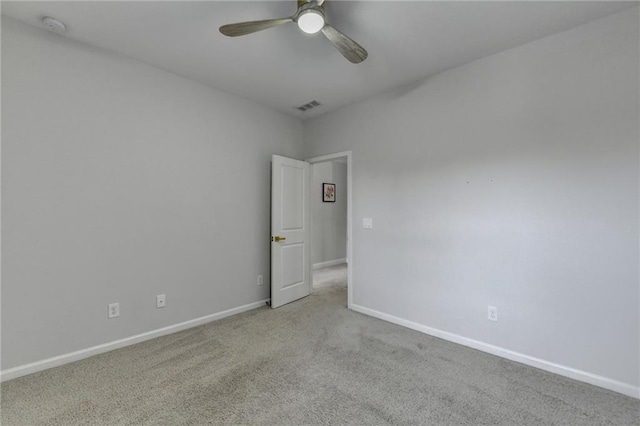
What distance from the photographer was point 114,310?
2.39 metres

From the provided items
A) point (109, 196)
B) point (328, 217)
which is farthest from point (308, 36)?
point (328, 217)

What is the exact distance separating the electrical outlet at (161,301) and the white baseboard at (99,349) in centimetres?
23

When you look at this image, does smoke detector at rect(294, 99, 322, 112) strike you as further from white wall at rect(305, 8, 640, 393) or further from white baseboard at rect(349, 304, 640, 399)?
white baseboard at rect(349, 304, 640, 399)

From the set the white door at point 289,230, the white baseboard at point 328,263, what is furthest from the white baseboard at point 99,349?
the white baseboard at point 328,263

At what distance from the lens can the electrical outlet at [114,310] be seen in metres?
2.37

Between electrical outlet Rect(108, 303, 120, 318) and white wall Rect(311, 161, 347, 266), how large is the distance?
12.5ft

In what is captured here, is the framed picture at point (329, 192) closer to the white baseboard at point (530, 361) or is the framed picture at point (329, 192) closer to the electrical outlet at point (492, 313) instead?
the white baseboard at point (530, 361)

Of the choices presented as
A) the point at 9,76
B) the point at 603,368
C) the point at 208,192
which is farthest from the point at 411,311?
the point at 9,76

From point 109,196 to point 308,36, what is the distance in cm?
222

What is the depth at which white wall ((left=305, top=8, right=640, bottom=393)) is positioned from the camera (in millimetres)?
1874

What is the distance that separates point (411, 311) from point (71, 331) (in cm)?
313

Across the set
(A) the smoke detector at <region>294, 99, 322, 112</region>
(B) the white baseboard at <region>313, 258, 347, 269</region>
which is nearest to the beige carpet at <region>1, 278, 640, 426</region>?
(A) the smoke detector at <region>294, 99, 322, 112</region>

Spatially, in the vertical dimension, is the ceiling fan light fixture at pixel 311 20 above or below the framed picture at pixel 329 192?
above

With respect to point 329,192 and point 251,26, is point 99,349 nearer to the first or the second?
point 251,26
